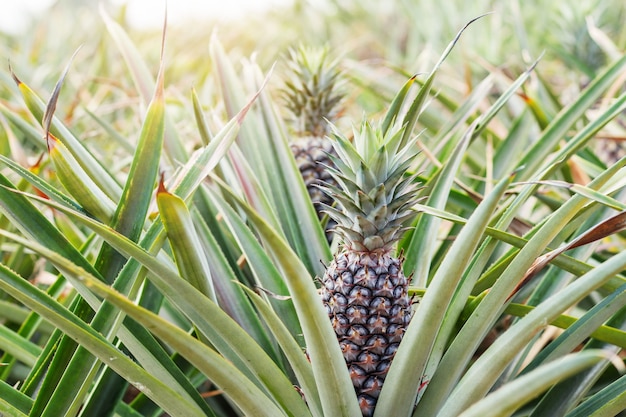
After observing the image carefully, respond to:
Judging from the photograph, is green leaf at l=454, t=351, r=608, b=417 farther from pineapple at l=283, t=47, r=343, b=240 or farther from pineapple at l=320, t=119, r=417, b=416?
pineapple at l=283, t=47, r=343, b=240

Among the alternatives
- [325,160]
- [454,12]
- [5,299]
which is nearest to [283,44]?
[454,12]

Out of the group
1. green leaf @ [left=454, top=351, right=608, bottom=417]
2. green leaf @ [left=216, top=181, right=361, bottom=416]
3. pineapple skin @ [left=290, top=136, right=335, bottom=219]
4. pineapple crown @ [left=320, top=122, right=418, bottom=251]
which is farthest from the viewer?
pineapple skin @ [left=290, top=136, right=335, bottom=219]

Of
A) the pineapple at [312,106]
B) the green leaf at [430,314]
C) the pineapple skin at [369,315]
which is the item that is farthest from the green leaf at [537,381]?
the pineapple at [312,106]

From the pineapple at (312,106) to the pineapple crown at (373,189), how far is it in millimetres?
520

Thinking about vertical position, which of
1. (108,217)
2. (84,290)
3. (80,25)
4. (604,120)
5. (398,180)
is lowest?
(84,290)

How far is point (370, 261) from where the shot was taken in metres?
0.85

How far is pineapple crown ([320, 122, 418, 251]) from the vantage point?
0.81m

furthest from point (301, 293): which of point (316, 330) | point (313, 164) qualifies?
point (313, 164)

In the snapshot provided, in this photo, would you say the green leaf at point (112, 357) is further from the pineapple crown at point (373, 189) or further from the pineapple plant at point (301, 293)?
the pineapple crown at point (373, 189)

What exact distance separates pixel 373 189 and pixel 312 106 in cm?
67

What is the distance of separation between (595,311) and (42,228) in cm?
77

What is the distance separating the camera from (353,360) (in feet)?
2.81

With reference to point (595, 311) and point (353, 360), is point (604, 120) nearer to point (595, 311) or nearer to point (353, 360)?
point (595, 311)

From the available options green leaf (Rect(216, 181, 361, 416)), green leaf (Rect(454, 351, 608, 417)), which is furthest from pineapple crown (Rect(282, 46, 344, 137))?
green leaf (Rect(454, 351, 608, 417))
